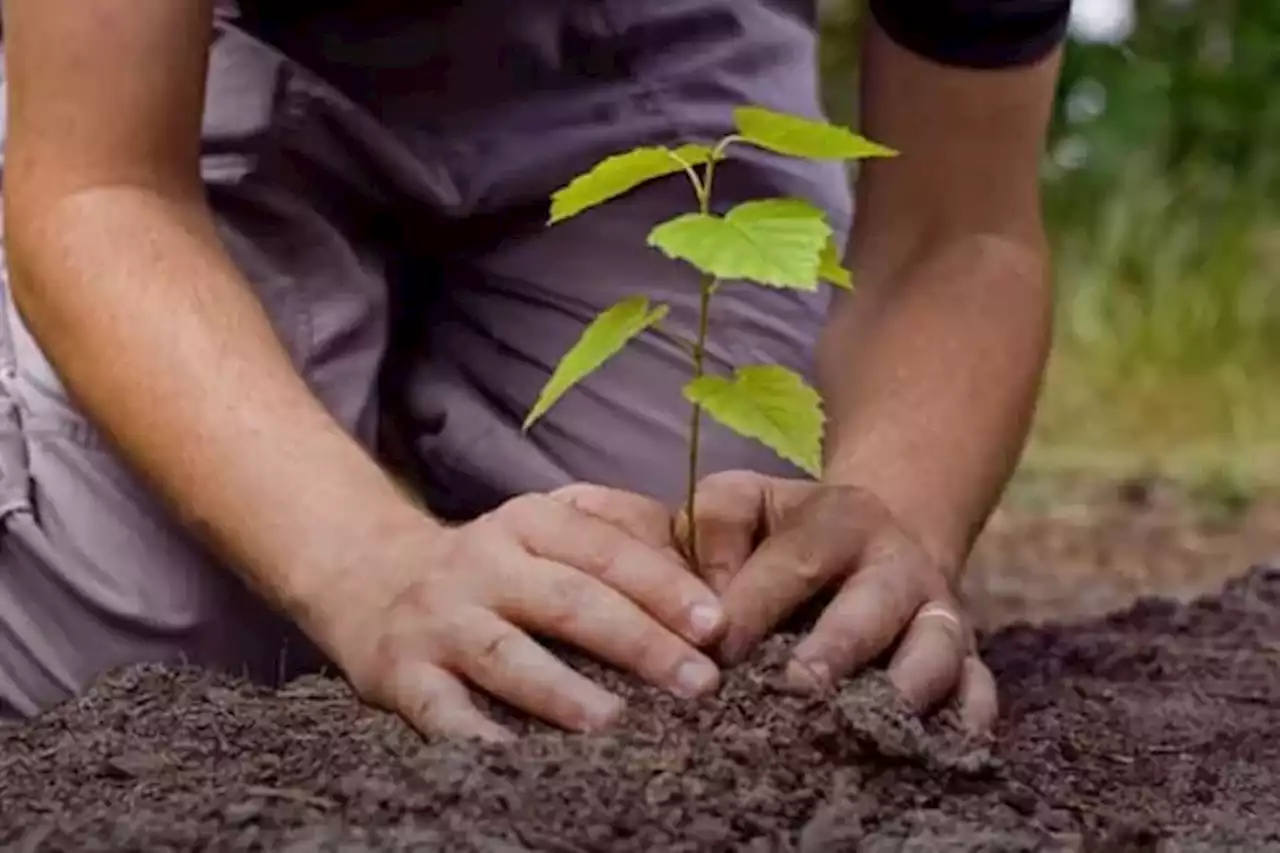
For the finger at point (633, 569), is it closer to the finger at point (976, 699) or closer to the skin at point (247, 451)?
the skin at point (247, 451)

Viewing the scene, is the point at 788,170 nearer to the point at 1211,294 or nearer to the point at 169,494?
the point at 169,494

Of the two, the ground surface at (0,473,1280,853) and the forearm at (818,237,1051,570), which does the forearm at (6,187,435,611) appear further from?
the forearm at (818,237,1051,570)

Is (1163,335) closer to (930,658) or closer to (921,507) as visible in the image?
(921,507)

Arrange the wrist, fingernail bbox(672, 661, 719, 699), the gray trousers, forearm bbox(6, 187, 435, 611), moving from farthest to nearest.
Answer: the gray trousers < the wrist < forearm bbox(6, 187, 435, 611) < fingernail bbox(672, 661, 719, 699)

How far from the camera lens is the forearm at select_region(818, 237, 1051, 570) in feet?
4.23

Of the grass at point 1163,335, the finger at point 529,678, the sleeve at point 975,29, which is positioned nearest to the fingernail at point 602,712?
the finger at point 529,678

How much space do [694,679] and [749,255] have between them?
0.65ft

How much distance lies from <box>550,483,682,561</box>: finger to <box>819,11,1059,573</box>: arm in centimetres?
24

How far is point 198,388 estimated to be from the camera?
114cm

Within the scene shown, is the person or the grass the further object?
the grass

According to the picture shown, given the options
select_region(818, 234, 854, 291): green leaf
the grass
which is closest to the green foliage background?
the grass

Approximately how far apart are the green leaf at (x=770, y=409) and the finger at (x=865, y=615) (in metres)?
0.09

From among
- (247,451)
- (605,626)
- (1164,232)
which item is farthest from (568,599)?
(1164,232)

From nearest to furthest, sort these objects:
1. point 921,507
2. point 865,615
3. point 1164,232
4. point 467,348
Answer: point 865,615
point 921,507
point 467,348
point 1164,232
